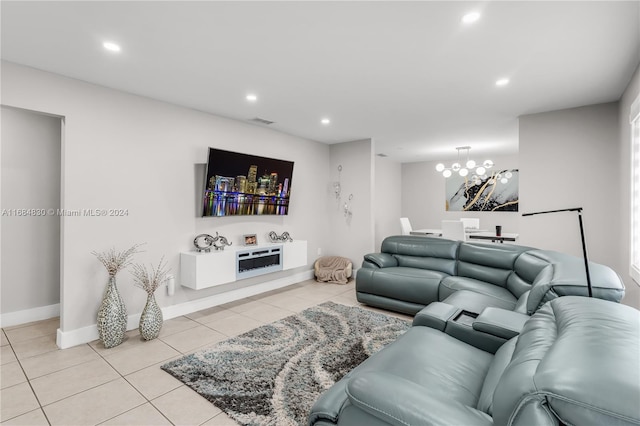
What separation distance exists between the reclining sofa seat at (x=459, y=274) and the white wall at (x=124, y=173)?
2050 mm

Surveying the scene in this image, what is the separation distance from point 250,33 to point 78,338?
3225mm

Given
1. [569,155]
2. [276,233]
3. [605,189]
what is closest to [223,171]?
[276,233]

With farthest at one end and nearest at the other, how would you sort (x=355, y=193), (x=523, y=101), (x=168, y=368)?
(x=355, y=193) < (x=523, y=101) < (x=168, y=368)

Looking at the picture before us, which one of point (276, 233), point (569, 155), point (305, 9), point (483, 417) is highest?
point (305, 9)

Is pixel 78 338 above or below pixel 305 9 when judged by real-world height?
below

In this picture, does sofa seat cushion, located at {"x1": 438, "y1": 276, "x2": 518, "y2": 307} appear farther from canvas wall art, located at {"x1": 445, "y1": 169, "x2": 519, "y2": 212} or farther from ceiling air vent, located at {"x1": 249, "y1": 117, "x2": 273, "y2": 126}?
canvas wall art, located at {"x1": 445, "y1": 169, "x2": 519, "y2": 212}

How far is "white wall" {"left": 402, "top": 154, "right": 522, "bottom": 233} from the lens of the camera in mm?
8216

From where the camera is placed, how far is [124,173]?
3406 millimetres

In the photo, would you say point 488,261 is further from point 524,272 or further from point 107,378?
point 107,378

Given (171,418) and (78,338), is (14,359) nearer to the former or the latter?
(78,338)

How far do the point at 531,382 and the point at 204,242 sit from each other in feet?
12.9

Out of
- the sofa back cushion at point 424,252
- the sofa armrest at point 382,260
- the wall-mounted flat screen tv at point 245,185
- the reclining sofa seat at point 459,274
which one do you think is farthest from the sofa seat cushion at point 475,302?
the wall-mounted flat screen tv at point 245,185

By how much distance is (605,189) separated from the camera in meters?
3.74

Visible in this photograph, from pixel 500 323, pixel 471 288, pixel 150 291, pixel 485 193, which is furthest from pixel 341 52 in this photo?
pixel 485 193
